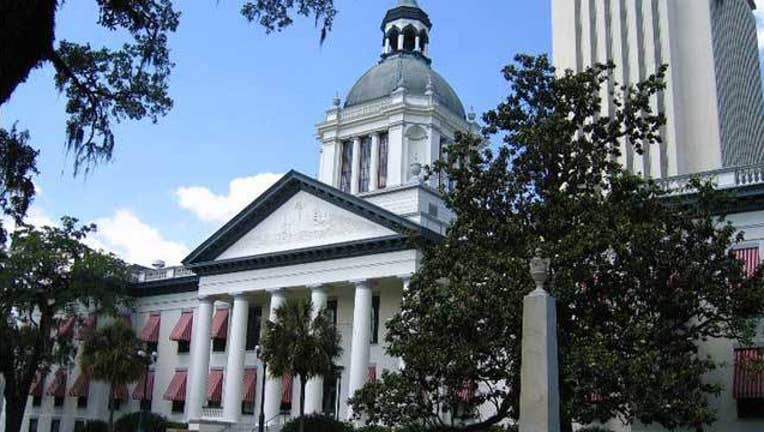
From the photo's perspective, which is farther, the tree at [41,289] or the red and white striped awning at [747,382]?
the tree at [41,289]

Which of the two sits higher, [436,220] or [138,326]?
[436,220]

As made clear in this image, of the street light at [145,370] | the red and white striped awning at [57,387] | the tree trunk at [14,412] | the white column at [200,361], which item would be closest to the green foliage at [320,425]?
the street light at [145,370]

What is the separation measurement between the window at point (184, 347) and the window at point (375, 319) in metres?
12.9

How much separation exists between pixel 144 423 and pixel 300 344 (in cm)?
1780

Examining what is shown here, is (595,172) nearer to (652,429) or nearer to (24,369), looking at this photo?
(652,429)

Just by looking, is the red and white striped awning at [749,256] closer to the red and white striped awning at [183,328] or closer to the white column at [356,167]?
the white column at [356,167]

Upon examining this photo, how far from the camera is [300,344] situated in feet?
101

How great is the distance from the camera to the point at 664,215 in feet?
74.1

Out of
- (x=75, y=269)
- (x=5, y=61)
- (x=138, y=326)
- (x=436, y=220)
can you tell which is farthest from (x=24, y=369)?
(x=5, y=61)

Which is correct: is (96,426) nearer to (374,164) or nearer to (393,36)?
(374,164)

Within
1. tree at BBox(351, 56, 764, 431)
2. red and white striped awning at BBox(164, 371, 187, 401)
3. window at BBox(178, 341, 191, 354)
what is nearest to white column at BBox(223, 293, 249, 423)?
red and white striped awning at BBox(164, 371, 187, 401)

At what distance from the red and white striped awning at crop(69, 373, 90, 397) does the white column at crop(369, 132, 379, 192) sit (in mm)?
19896

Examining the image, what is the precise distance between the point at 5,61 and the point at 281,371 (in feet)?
80.4

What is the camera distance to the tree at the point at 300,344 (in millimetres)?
30797
